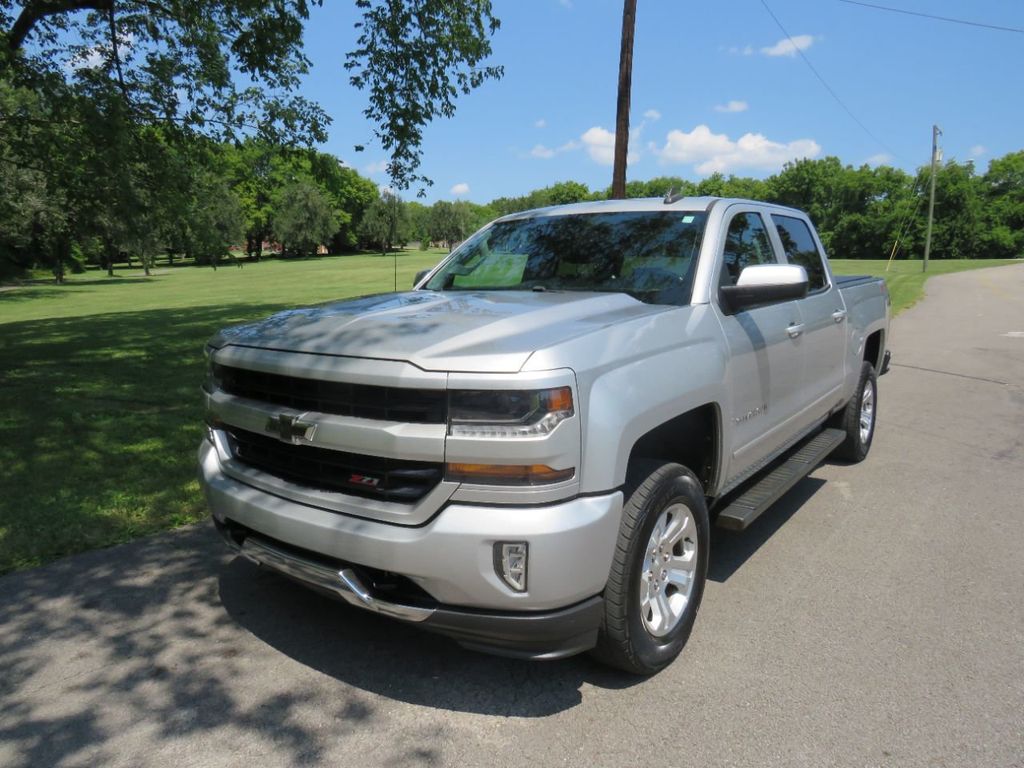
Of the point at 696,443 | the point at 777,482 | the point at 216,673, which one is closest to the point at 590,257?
the point at 696,443

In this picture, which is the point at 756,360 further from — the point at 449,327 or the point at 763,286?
the point at 449,327

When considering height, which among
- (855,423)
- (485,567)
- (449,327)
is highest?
(449,327)

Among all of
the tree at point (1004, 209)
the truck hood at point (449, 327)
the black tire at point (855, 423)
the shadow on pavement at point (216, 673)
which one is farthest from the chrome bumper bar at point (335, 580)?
the tree at point (1004, 209)

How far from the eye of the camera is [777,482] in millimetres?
4125

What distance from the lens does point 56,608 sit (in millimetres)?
3502

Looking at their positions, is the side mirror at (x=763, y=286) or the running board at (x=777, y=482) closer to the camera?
the side mirror at (x=763, y=286)

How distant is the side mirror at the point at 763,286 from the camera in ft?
11.0

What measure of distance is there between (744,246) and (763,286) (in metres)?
0.85

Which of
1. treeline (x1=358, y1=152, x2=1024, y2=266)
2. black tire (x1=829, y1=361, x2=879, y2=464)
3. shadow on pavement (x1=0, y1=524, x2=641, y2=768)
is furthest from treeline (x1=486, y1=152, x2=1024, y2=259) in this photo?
shadow on pavement (x1=0, y1=524, x2=641, y2=768)

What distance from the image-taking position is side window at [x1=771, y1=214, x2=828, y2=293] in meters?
4.78

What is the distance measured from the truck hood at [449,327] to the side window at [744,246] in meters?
0.70

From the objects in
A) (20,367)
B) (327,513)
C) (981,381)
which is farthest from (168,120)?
(981,381)

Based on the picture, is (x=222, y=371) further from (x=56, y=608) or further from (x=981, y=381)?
(x=981, y=381)

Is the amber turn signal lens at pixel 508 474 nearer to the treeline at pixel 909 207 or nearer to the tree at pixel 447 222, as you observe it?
the treeline at pixel 909 207
